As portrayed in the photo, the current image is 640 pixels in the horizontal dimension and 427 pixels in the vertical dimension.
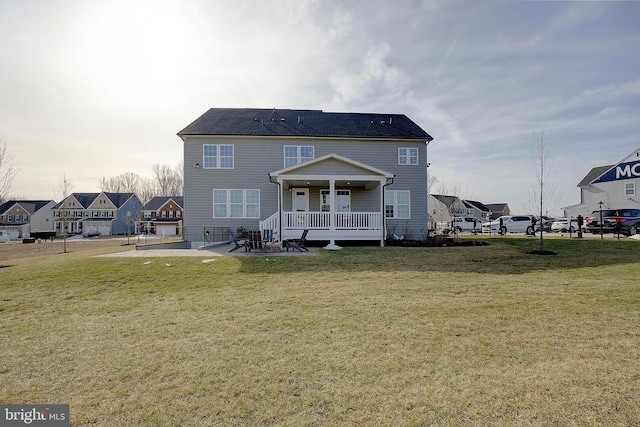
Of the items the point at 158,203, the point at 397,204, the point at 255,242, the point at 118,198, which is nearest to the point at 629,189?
the point at 397,204

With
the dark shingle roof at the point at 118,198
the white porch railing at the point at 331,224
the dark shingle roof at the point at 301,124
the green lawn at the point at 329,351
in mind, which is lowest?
the green lawn at the point at 329,351

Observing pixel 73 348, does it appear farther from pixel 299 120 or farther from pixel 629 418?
pixel 299 120

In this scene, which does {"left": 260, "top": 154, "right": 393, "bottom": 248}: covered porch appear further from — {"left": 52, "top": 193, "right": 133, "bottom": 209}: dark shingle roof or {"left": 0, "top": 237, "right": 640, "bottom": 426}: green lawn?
{"left": 52, "top": 193, "right": 133, "bottom": 209}: dark shingle roof

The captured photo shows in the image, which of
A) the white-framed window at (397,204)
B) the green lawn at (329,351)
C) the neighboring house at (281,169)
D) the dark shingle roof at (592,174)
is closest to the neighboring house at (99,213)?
the neighboring house at (281,169)

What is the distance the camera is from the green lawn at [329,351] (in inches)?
103

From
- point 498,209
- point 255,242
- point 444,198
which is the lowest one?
point 255,242

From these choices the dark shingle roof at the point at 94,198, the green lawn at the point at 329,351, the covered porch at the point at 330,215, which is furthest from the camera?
the dark shingle roof at the point at 94,198

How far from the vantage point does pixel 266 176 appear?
1898 cm

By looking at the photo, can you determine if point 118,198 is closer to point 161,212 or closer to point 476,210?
point 161,212

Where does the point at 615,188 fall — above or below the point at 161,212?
above

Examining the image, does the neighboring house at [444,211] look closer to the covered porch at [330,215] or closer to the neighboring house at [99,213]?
the covered porch at [330,215]

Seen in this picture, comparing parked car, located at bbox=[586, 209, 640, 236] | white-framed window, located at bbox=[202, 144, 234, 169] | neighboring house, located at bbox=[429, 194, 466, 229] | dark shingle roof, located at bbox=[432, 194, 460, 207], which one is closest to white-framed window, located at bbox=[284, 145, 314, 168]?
white-framed window, located at bbox=[202, 144, 234, 169]

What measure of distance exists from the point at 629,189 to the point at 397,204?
26.9 meters

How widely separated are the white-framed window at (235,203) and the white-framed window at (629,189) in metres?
34.4
